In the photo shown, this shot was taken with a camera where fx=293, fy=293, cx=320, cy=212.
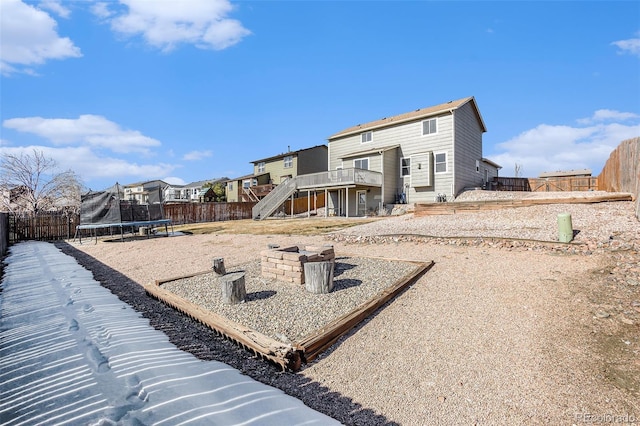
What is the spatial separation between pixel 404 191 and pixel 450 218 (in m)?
9.94

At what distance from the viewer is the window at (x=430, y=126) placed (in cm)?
1934

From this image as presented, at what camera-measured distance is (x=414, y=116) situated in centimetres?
2033

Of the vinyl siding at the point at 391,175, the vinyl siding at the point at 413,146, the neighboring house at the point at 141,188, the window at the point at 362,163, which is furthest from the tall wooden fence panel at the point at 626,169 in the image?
the neighboring house at the point at 141,188

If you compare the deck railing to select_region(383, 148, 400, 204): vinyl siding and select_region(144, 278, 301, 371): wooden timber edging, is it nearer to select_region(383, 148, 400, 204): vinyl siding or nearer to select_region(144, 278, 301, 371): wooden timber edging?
select_region(383, 148, 400, 204): vinyl siding

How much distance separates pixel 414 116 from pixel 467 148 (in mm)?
4275

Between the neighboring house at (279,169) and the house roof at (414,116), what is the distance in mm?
6421

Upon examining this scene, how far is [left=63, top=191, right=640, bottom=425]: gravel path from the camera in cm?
255

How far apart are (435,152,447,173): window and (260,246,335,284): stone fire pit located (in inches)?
603

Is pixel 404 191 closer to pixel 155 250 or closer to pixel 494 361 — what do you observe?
pixel 155 250

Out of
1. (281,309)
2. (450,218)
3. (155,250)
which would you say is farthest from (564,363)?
(155,250)

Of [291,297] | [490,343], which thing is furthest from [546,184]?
[291,297]

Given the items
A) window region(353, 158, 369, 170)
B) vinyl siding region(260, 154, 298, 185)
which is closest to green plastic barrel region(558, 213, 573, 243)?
window region(353, 158, 369, 170)

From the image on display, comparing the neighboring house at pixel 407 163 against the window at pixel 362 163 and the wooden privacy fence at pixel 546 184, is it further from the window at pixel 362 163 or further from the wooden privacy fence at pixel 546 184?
the wooden privacy fence at pixel 546 184

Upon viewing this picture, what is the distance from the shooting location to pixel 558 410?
2461 mm
